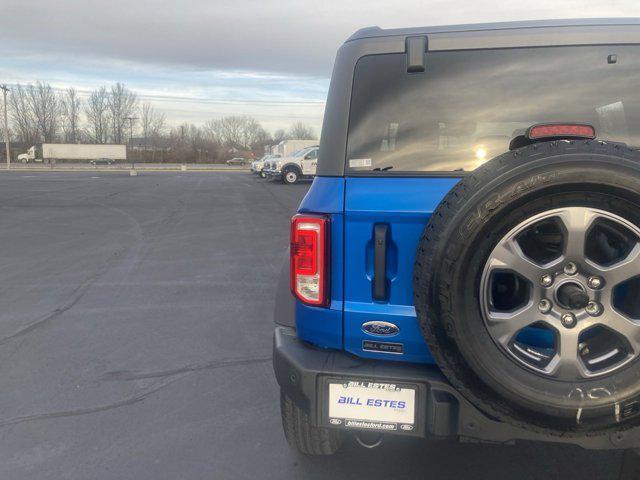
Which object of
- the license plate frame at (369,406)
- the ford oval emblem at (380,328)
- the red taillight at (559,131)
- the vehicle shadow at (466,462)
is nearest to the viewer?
the red taillight at (559,131)

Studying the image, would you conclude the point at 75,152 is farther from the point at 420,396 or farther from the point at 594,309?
the point at 594,309

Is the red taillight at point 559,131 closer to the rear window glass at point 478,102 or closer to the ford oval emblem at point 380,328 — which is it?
the rear window glass at point 478,102

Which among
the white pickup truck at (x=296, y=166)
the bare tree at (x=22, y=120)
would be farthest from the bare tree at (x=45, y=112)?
the white pickup truck at (x=296, y=166)

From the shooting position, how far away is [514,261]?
2.05 metres

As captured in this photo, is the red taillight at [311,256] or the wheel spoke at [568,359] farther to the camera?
the red taillight at [311,256]

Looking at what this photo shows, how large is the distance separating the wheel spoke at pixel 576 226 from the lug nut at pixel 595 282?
10 cm

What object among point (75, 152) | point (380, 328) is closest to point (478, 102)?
point (380, 328)

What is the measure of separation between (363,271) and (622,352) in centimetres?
104

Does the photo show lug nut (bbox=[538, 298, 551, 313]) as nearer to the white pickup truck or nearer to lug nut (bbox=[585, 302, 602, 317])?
lug nut (bbox=[585, 302, 602, 317])

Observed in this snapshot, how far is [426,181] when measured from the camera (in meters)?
2.35

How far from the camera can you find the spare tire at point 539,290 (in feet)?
6.50

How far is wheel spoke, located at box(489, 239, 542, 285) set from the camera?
2.05 meters

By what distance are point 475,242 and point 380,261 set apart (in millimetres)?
467

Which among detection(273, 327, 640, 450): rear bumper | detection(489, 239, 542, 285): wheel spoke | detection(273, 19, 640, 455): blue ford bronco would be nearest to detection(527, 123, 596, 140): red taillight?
detection(273, 19, 640, 455): blue ford bronco
